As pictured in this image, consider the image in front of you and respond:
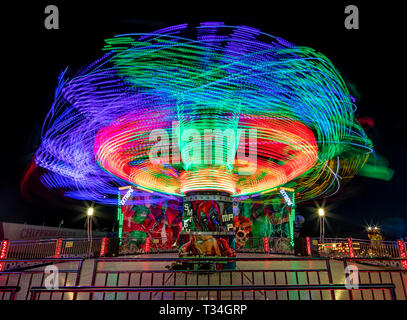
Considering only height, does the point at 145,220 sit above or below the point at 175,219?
below

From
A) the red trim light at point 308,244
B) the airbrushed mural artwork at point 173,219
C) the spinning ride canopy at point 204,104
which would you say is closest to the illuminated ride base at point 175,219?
the airbrushed mural artwork at point 173,219

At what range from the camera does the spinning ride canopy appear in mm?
7871

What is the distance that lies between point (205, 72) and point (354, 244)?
16859 millimetres

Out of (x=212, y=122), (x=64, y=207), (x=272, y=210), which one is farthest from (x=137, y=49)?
(x=64, y=207)

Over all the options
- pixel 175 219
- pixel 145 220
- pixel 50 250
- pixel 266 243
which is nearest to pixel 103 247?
pixel 50 250

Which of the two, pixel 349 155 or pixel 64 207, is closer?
pixel 349 155

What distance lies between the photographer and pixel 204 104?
898 cm

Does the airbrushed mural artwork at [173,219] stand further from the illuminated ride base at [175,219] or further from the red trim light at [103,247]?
the red trim light at [103,247]

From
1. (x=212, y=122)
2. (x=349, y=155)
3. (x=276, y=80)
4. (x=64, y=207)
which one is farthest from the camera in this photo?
(x=64, y=207)

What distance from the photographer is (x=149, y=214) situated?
2556 cm

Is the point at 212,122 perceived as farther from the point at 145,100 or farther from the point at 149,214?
the point at 149,214

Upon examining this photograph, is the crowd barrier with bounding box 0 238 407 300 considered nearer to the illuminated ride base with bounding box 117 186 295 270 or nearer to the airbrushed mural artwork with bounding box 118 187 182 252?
the airbrushed mural artwork with bounding box 118 187 182 252

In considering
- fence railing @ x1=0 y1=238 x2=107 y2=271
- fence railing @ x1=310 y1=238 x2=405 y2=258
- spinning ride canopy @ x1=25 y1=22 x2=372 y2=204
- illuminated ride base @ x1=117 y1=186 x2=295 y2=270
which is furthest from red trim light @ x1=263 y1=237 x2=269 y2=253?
fence railing @ x1=0 y1=238 x2=107 y2=271

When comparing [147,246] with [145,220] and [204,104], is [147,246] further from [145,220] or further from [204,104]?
[204,104]
